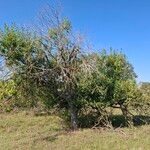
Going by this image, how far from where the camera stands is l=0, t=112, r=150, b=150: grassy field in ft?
69.5

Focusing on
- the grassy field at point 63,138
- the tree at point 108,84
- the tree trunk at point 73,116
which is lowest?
the grassy field at point 63,138

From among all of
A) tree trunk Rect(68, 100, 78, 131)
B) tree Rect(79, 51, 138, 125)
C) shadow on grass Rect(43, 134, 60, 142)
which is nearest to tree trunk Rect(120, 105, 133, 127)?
tree Rect(79, 51, 138, 125)

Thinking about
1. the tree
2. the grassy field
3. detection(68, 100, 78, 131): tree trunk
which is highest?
the tree

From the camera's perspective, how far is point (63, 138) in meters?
24.3

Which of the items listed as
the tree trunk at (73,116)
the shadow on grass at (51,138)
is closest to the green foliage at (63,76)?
the tree trunk at (73,116)

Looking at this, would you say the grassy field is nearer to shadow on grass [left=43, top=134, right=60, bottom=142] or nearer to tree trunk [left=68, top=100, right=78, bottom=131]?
shadow on grass [left=43, top=134, right=60, bottom=142]

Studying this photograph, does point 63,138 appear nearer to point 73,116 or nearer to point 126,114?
point 73,116

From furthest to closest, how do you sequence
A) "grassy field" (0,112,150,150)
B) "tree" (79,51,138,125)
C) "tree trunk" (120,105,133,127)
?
"tree trunk" (120,105,133,127) → "tree" (79,51,138,125) → "grassy field" (0,112,150,150)

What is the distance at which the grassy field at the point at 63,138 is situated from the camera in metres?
21.2

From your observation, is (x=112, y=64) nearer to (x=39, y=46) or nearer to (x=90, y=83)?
(x=90, y=83)

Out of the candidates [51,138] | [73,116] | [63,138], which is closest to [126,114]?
[73,116]

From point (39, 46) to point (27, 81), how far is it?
277 centimetres

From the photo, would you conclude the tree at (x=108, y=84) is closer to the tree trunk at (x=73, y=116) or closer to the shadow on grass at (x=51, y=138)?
the tree trunk at (x=73, y=116)

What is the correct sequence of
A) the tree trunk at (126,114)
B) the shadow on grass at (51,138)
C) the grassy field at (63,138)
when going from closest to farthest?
1. the grassy field at (63,138)
2. the shadow on grass at (51,138)
3. the tree trunk at (126,114)
